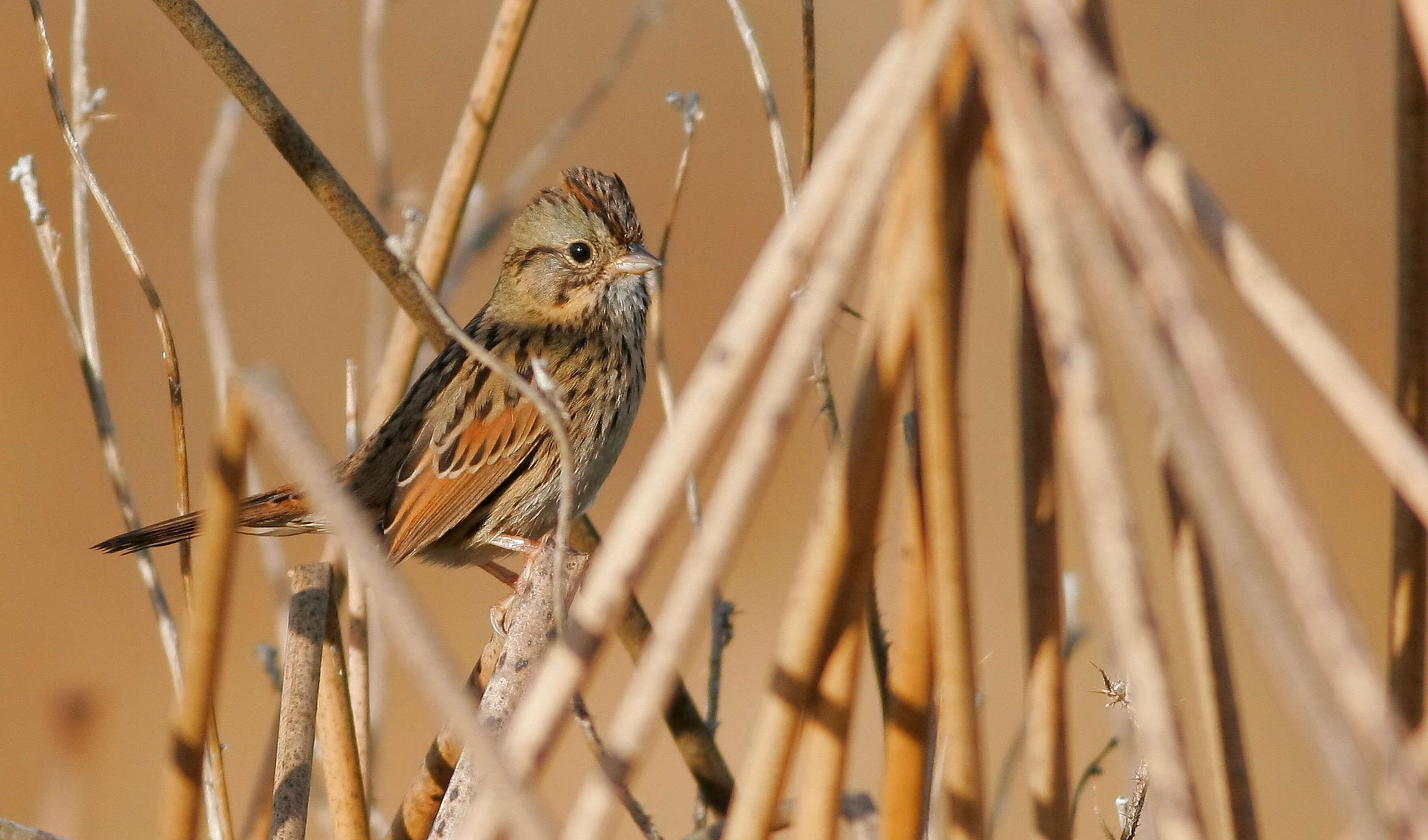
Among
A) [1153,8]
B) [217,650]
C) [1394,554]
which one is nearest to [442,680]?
[217,650]

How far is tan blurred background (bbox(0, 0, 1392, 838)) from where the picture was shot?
5.25 metres

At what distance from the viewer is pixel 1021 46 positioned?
4.13 ft

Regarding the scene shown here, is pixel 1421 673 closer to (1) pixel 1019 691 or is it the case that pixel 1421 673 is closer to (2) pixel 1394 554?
(2) pixel 1394 554

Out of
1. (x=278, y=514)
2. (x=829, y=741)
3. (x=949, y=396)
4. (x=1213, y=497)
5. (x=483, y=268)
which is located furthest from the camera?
(x=483, y=268)

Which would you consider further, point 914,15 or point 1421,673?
point 1421,673

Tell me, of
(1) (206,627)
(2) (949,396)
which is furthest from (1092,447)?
(1) (206,627)

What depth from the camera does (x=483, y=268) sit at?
552 centimetres

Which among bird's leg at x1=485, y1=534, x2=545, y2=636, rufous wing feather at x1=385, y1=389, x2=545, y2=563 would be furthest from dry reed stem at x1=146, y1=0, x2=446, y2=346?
rufous wing feather at x1=385, y1=389, x2=545, y2=563

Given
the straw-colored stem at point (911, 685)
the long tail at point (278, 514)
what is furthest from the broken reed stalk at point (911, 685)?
the long tail at point (278, 514)

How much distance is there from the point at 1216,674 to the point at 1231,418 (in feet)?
2.31

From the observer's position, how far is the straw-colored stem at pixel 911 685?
4.51 feet

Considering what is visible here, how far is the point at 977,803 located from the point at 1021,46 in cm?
73

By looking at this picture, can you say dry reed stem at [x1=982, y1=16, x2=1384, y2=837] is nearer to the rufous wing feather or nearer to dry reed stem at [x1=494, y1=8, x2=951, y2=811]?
dry reed stem at [x1=494, y1=8, x2=951, y2=811]

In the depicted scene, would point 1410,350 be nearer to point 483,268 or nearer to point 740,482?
point 740,482
